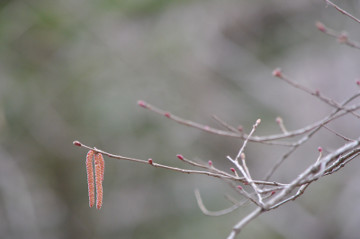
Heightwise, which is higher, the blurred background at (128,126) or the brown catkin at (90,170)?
the blurred background at (128,126)

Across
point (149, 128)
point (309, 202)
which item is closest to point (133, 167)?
point (149, 128)

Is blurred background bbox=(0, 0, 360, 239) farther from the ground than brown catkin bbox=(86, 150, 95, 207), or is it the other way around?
blurred background bbox=(0, 0, 360, 239)

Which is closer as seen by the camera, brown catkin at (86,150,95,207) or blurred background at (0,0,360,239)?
brown catkin at (86,150,95,207)

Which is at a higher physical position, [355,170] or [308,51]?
[308,51]

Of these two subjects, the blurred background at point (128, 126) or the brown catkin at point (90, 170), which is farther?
the blurred background at point (128, 126)

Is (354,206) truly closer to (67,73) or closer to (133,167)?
(133,167)

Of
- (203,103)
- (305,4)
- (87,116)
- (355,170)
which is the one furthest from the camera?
(305,4)

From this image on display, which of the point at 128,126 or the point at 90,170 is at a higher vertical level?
the point at 128,126

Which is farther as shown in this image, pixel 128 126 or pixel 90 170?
pixel 128 126
